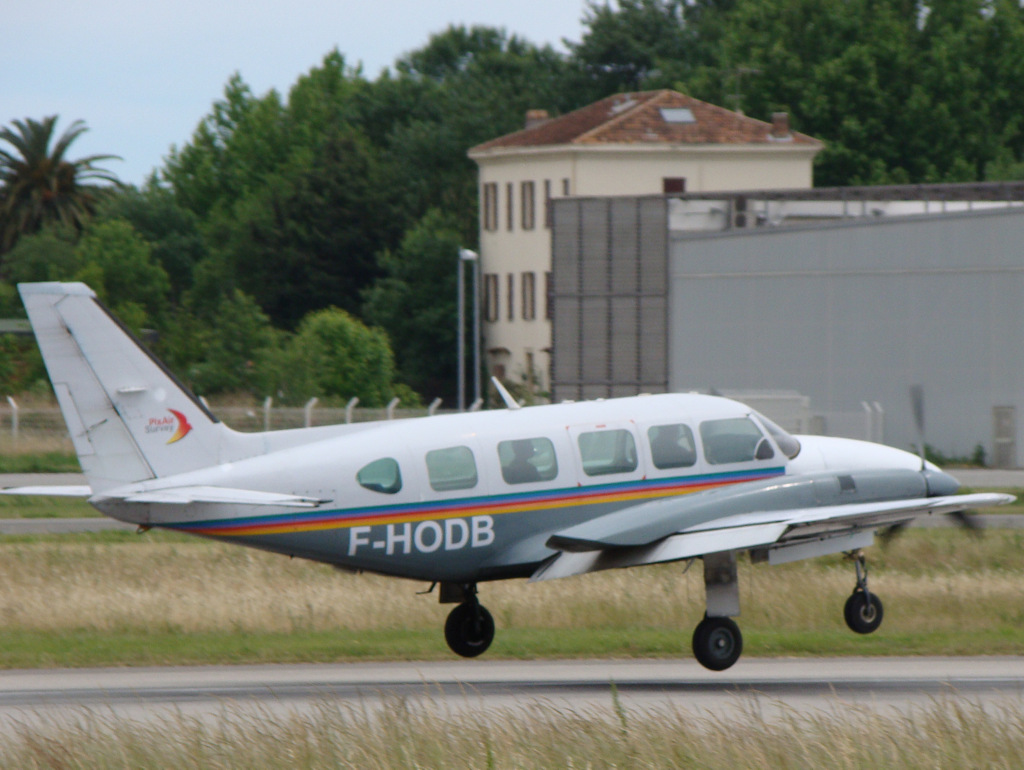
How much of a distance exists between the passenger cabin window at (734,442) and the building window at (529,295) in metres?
53.6

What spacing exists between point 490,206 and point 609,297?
18.6 meters

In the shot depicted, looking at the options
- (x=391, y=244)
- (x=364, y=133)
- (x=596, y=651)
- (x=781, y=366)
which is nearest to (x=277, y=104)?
(x=364, y=133)

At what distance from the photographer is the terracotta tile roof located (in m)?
68.4

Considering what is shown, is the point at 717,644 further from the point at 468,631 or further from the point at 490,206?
the point at 490,206

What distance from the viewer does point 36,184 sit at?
321 ft

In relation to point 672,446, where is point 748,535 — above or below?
below

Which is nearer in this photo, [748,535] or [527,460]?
[748,535]

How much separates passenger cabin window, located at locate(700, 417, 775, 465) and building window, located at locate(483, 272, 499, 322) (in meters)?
56.6

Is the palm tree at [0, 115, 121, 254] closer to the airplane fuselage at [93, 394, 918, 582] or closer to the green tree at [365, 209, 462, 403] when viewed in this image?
the green tree at [365, 209, 462, 403]

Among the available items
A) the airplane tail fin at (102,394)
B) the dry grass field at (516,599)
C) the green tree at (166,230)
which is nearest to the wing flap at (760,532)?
the dry grass field at (516,599)

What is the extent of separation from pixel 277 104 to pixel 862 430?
2829 inches

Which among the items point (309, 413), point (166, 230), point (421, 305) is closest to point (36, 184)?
point (166, 230)

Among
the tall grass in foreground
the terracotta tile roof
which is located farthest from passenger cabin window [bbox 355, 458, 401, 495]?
the terracotta tile roof

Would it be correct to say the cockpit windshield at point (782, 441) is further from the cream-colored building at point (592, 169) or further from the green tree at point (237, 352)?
the cream-colored building at point (592, 169)
